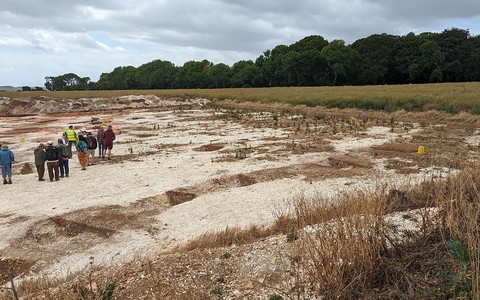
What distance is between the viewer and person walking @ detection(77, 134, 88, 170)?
16438 millimetres

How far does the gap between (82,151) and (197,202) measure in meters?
7.44

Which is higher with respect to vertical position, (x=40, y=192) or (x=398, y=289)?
(x=398, y=289)

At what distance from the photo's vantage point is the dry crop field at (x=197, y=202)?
604cm

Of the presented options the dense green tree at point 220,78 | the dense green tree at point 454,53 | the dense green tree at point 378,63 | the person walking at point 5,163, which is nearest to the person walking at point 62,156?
the person walking at point 5,163

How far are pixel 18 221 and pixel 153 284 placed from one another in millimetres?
7248

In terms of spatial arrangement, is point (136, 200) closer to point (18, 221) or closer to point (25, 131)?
point (18, 221)

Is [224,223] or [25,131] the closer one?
[224,223]

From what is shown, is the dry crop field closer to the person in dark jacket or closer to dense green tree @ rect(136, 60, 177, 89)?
the person in dark jacket

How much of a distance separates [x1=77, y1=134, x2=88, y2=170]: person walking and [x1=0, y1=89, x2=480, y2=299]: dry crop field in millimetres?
377

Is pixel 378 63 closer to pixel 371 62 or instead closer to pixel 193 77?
Answer: pixel 371 62

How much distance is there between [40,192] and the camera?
45.2ft

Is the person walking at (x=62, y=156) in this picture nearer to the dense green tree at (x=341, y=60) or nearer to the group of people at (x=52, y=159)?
the group of people at (x=52, y=159)

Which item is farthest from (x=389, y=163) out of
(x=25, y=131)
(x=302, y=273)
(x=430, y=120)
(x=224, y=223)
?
(x=25, y=131)

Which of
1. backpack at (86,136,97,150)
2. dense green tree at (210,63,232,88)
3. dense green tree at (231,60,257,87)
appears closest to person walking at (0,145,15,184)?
backpack at (86,136,97,150)
